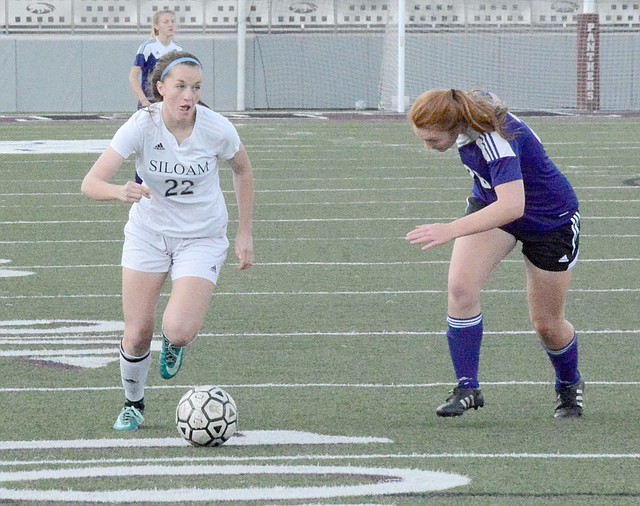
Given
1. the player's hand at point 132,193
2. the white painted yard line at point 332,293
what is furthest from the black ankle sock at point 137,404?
the white painted yard line at point 332,293

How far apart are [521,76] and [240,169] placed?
1067 inches

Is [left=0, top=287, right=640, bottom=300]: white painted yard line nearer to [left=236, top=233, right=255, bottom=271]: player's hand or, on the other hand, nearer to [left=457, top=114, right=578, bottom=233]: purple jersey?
[left=236, top=233, right=255, bottom=271]: player's hand

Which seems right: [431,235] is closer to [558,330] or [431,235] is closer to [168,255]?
[558,330]

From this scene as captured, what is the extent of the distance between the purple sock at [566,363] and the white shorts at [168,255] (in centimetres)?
161

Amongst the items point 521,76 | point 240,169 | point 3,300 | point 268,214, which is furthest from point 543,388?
point 521,76

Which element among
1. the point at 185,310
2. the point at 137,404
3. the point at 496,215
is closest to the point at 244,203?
the point at 185,310

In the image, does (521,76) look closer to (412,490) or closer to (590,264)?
(590,264)

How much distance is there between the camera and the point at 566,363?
632cm

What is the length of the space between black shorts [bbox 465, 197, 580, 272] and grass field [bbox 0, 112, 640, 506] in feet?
2.34

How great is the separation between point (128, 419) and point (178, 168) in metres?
1.11

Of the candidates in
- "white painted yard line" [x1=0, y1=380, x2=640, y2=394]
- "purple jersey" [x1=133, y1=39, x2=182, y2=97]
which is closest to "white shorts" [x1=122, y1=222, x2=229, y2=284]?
"white painted yard line" [x1=0, y1=380, x2=640, y2=394]

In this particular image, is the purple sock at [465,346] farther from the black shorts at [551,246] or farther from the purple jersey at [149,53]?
the purple jersey at [149,53]

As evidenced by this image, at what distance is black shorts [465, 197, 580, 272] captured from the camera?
6051mm

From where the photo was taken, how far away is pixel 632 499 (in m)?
4.86
